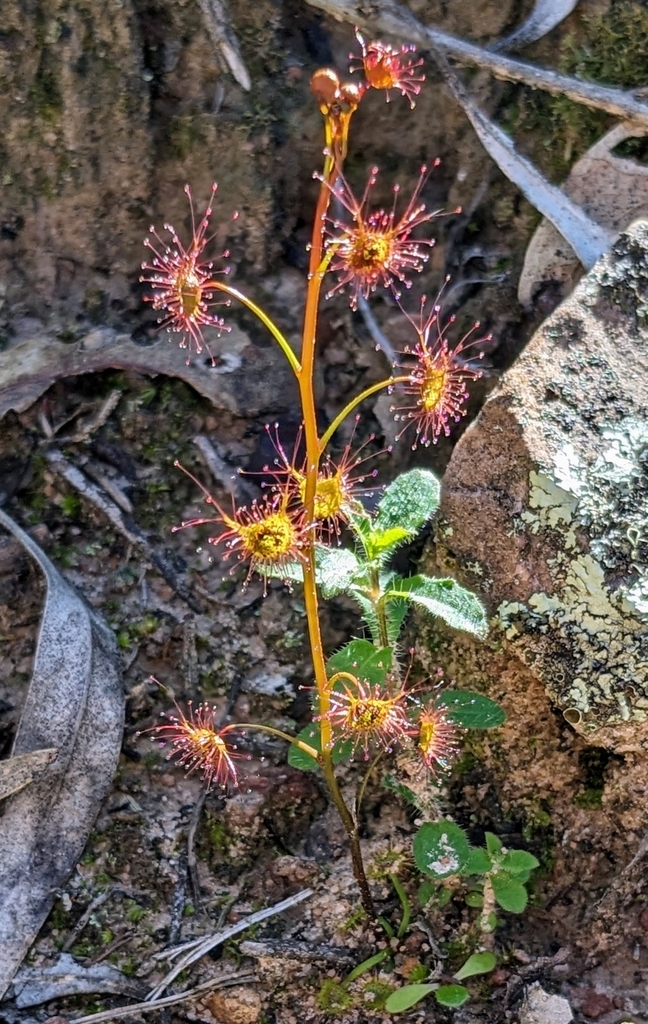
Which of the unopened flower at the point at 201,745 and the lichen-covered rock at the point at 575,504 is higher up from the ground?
the lichen-covered rock at the point at 575,504

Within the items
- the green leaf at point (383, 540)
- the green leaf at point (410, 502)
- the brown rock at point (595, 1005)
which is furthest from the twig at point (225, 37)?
the brown rock at point (595, 1005)

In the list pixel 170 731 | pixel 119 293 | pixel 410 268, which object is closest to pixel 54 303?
pixel 119 293

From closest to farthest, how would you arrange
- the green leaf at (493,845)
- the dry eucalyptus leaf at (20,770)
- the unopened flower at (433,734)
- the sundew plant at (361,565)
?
the sundew plant at (361,565), the unopened flower at (433,734), the green leaf at (493,845), the dry eucalyptus leaf at (20,770)

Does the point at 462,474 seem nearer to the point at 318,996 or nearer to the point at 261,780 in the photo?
the point at 261,780

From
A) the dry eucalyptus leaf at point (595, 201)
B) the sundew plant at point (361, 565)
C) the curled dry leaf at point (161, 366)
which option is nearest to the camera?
the sundew plant at point (361, 565)

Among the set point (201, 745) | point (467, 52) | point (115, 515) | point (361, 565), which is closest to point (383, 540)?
point (361, 565)

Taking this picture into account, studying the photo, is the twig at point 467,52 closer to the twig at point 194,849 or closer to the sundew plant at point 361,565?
the sundew plant at point 361,565

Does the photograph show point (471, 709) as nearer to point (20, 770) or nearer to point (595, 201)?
point (20, 770)

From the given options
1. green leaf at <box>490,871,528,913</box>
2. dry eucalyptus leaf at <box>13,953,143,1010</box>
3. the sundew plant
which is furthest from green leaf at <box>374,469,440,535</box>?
dry eucalyptus leaf at <box>13,953,143,1010</box>
